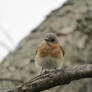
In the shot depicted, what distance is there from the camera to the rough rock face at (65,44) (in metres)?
4.80

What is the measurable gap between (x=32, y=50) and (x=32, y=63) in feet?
1.04

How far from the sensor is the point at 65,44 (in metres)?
5.19

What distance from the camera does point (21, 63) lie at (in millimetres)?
5023

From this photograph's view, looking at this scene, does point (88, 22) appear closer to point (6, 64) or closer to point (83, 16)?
point (83, 16)

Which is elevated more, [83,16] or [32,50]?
[83,16]

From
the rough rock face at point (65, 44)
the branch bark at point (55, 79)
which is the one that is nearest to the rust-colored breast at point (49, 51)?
the rough rock face at point (65, 44)

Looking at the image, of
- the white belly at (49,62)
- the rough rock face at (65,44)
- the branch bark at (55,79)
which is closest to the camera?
the branch bark at (55,79)

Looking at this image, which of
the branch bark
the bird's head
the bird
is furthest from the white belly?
the branch bark

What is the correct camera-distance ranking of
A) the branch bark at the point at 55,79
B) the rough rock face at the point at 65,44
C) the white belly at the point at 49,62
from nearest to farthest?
the branch bark at the point at 55,79
the white belly at the point at 49,62
the rough rock face at the point at 65,44

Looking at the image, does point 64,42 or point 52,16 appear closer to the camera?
point 64,42

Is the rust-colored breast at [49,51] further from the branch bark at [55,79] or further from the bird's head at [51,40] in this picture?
the branch bark at [55,79]

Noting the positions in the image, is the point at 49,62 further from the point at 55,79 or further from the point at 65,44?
the point at 55,79

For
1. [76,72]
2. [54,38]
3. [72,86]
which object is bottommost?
[76,72]

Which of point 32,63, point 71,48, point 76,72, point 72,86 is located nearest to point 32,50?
point 32,63
